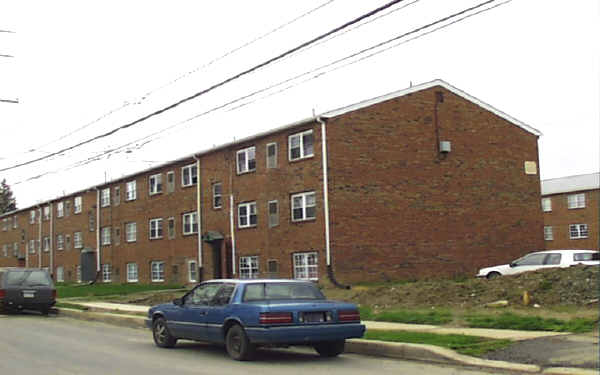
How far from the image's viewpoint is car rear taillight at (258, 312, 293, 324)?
1181 centimetres

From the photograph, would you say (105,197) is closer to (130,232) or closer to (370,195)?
(130,232)

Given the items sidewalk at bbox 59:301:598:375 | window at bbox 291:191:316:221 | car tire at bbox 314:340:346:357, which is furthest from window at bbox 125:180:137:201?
car tire at bbox 314:340:346:357

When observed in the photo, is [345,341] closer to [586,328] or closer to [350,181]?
Result: [586,328]

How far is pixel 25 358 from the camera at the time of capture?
12828 millimetres

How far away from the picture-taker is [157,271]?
4159 centimetres

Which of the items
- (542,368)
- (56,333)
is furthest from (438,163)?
(542,368)

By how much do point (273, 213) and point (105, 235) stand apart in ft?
64.8

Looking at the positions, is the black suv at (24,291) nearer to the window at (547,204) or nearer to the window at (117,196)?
the window at (117,196)

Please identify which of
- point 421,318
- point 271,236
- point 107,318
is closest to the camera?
point 421,318

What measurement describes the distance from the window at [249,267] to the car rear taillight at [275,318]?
2067 centimetres

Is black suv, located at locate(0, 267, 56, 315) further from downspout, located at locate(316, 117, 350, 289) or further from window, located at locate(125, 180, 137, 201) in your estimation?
window, located at locate(125, 180, 137, 201)

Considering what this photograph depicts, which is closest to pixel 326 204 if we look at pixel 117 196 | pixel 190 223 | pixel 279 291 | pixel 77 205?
pixel 190 223

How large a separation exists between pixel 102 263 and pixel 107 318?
26.3m

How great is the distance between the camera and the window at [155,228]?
4136cm
